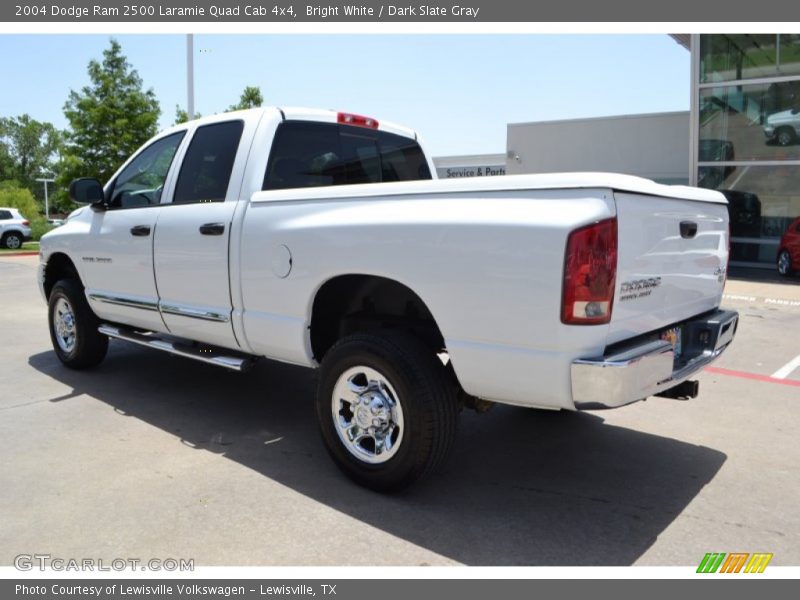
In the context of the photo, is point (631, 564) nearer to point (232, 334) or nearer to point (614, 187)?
point (614, 187)

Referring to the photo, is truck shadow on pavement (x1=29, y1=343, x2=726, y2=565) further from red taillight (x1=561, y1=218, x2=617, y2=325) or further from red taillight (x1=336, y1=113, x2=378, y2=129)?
red taillight (x1=336, y1=113, x2=378, y2=129)

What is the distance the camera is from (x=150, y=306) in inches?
197

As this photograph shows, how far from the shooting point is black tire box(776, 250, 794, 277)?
15.2 meters

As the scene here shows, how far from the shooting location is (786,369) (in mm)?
6523

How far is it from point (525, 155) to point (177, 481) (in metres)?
21.1

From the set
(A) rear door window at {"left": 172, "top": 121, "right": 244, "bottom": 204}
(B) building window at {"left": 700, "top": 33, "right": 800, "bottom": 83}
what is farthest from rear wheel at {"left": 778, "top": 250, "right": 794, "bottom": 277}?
(A) rear door window at {"left": 172, "top": 121, "right": 244, "bottom": 204}

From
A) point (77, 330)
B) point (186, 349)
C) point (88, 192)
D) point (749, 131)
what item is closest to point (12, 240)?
point (77, 330)

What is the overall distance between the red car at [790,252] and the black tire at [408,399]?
561 inches

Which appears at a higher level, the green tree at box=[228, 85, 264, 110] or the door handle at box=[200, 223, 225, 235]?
the green tree at box=[228, 85, 264, 110]

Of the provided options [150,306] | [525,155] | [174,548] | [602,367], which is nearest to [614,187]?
[602,367]

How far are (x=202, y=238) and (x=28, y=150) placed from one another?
10335cm

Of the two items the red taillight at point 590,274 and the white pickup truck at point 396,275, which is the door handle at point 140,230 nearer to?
the white pickup truck at point 396,275

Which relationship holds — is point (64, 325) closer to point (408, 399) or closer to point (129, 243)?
point (129, 243)

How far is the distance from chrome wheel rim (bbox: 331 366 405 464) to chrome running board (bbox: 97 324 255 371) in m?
0.89
